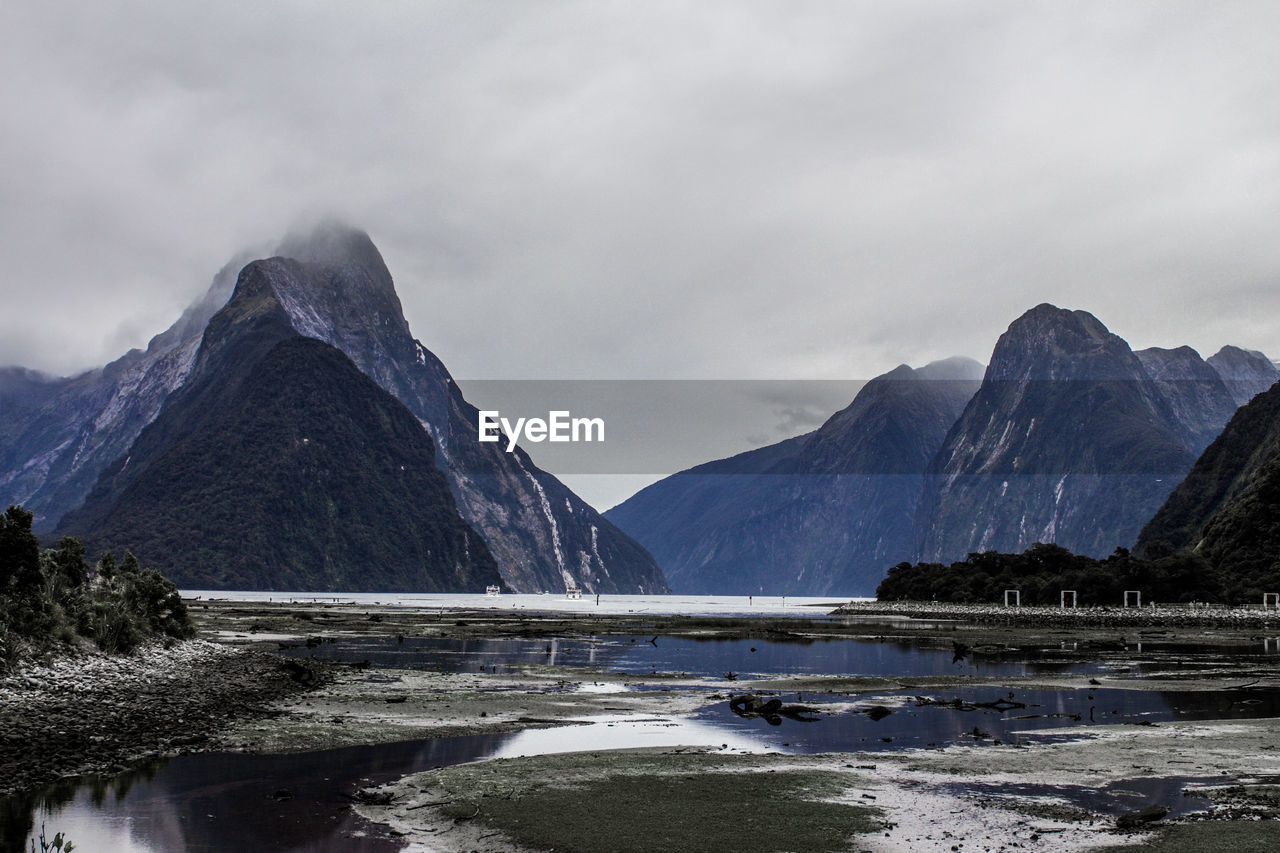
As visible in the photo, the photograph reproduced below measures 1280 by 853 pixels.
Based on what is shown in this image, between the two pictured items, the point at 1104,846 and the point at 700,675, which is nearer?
the point at 1104,846

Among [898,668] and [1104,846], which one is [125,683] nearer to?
[1104,846]

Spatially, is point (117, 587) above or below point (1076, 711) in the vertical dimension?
above

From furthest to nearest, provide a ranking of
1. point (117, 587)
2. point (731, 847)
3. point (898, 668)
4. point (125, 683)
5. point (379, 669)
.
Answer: point (898, 668) → point (379, 669) → point (117, 587) → point (125, 683) → point (731, 847)

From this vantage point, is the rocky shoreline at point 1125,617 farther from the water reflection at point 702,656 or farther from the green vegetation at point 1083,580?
the water reflection at point 702,656

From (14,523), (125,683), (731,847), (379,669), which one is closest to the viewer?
(731,847)

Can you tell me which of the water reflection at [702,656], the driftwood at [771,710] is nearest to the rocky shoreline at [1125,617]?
the water reflection at [702,656]

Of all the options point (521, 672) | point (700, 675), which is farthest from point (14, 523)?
point (700, 675)

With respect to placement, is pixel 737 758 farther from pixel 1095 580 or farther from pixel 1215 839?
pixel 1095 580
